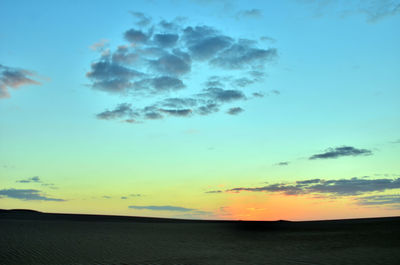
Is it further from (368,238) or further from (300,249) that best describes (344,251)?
(368,238)

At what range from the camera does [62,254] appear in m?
18.7

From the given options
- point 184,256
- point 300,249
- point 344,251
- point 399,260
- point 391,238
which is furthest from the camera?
point 391,238

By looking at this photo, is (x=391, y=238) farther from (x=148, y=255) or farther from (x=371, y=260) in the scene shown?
(x=148, y=255)

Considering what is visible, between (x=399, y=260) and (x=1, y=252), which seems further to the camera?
(x=1, y=252)

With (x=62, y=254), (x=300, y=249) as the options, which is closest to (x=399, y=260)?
(x=300, y=249)

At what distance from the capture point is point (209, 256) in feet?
60.9

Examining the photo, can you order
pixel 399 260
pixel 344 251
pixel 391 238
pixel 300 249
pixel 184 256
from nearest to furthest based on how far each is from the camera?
pixel 399 260 < pixel 184 256 < pixel 344 251 < pixel 300 249 < pixel 391 238

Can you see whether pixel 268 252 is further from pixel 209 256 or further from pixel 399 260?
pixel 399 260

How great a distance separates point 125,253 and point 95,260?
252 cm

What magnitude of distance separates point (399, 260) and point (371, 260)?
3.71 ft

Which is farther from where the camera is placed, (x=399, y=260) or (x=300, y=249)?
(x=300, y=249)

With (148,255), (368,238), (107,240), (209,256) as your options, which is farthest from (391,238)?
(107,240)

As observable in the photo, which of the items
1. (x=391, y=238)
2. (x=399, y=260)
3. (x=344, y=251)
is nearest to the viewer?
(x=399, y=260)

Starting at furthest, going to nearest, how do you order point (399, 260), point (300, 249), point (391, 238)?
1. point (391, 238)
2. point (300, 249)
3. point (399, 260)
